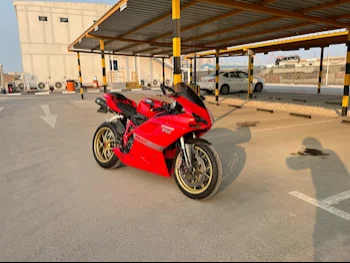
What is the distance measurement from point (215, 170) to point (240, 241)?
81 cm

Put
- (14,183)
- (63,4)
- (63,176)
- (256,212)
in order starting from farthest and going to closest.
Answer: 1. (63,4)
2. (63,176)
3. (14,183)
4. (256,212)

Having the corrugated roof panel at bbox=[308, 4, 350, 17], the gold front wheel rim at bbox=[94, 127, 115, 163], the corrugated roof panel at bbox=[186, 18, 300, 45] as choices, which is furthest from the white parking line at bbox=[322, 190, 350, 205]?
the corrugated roof panel at bbox=[186, 18, 300, 45]

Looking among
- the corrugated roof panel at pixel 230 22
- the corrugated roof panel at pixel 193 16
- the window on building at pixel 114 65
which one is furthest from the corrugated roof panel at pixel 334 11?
the window on building at pixel 114 65

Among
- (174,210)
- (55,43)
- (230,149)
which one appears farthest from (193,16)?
(55,43)

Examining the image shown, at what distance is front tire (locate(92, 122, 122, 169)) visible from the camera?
155 inches

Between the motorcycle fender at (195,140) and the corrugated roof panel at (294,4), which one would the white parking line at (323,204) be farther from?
the corrugated roof panel at (294,4)

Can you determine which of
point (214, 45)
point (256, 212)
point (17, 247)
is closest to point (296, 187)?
point (256, 212)

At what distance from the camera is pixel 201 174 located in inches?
119

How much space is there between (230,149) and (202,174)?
207 cm

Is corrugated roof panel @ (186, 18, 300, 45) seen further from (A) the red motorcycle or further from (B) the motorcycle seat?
(A) the red motorcycle

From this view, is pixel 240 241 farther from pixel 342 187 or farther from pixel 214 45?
pixel 214 45

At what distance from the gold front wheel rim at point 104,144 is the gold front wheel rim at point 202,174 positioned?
129cm

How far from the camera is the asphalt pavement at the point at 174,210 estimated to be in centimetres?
212

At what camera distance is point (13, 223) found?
2.53 metres
